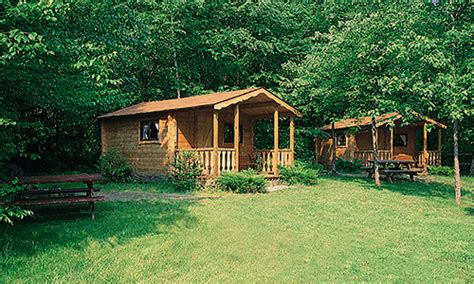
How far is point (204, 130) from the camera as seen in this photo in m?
16.5

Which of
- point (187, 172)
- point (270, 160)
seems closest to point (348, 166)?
point (270, 160)

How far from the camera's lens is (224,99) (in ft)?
45.2

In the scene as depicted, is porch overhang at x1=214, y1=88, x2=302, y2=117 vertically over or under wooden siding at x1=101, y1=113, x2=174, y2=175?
over

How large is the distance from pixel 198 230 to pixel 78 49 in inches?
152

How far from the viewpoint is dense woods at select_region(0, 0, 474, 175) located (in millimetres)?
5781

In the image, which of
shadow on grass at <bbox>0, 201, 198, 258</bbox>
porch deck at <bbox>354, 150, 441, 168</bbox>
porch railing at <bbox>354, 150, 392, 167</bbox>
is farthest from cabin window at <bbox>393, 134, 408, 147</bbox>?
shadow on grass at <bbox>0, 201, 198, 258</bbox>

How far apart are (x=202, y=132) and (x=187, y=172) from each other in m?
3.15

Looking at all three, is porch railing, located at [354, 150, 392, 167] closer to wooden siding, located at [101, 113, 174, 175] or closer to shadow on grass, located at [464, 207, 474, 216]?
shadow on grass, located at [464, 207, 474, 216]

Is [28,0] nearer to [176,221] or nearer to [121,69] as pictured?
[176,221]

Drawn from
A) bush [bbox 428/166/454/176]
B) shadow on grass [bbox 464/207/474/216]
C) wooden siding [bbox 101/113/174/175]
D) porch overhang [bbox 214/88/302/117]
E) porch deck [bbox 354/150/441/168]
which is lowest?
shadow on grass [bbox 464/207/474/216]

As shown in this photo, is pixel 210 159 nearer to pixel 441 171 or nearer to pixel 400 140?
pixel 441 171

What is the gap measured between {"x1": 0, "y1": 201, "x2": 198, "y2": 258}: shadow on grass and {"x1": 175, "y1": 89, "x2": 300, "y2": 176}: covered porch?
15.3ft

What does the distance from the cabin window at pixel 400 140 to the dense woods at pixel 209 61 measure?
3.14m

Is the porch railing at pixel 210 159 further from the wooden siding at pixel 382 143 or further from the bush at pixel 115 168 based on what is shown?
the wooden siding at pixel 382 143
